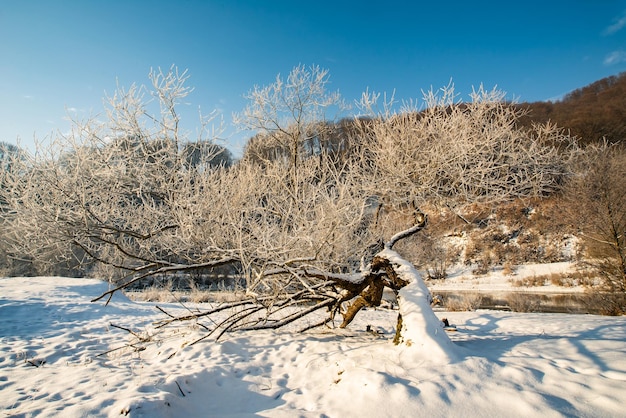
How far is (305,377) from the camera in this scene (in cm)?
329

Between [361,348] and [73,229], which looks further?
[73,229]

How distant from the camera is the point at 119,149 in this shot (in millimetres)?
4555

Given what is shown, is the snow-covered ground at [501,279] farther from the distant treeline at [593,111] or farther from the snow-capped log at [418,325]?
the snow-capped log at [418,325]

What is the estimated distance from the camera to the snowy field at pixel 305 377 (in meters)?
2.21

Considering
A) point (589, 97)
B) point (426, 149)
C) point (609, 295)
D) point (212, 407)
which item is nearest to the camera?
point (212, 407)

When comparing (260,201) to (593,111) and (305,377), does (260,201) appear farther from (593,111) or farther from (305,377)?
(593,111)

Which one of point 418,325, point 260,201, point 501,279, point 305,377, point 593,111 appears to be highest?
point 593,111

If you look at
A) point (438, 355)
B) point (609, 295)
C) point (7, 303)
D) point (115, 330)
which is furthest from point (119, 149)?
point (609, 295)

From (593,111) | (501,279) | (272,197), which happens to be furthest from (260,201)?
(593,111)

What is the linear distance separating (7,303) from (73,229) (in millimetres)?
4671

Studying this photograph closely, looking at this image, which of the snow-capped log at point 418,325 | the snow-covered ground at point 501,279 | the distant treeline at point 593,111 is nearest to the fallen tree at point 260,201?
the snow-capped log at point 418,325

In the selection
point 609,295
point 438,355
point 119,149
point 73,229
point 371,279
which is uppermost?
point 119,149

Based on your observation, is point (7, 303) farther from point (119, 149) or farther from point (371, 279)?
point (371, 279)

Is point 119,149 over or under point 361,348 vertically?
over
